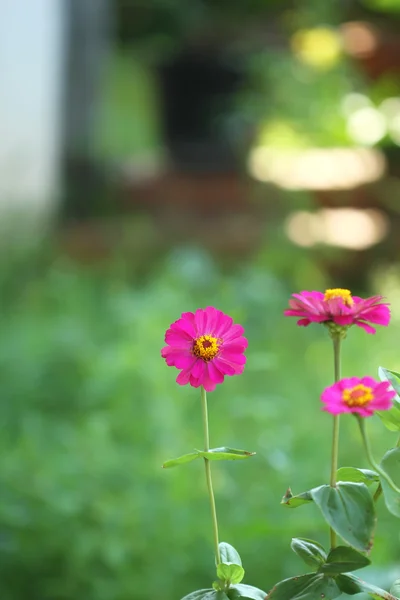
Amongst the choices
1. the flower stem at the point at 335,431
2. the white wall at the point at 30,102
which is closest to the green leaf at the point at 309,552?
the flower stem at the point at 335,431

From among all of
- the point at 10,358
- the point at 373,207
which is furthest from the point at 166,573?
the point at 373,207

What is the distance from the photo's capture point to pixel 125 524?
1121mm

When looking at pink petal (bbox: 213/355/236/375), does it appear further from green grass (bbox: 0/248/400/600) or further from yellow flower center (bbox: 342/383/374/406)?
green grass (bbox: 0/248/400/600)

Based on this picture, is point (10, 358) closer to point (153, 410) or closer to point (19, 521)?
point (153, 410)

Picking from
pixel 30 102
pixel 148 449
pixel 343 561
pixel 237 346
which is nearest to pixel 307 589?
pixel 343 561

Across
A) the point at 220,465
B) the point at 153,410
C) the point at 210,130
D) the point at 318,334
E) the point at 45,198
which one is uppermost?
the point at 210,130

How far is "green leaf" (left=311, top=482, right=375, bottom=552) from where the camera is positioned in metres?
0.44

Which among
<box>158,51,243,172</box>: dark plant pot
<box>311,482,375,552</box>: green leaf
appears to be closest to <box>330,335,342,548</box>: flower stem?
<box>311,482,375,552</box>: green leaf

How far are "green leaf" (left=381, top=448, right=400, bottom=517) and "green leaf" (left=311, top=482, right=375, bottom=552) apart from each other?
0.01 m

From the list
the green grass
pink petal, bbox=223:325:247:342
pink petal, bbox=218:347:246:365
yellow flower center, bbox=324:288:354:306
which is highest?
the green grass

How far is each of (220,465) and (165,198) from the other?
7.51 ft

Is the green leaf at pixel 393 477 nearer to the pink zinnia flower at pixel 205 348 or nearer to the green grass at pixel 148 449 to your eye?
the pink zinnia flower at pixel 205 348

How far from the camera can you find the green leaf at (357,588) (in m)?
0.47

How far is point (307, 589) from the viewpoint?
0.47 m
